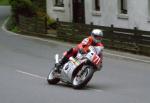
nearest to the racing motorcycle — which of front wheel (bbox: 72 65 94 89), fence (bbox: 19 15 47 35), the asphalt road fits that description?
front wheel (bbox: 72 65 94 89)

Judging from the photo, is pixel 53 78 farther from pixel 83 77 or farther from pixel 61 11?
pixel 61 11

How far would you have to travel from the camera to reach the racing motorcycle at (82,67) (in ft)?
48.8

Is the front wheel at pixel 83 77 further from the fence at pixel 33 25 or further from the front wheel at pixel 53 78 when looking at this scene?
the fence at pixel 33 25

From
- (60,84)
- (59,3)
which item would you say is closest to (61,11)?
(59,3)

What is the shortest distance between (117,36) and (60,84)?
10.4 metres

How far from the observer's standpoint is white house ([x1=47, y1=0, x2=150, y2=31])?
29922 millimetres

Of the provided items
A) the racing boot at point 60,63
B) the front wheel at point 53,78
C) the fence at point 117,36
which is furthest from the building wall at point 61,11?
the racing boot at point 60,63

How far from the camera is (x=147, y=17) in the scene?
29.3 m

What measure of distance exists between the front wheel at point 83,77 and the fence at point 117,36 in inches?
375

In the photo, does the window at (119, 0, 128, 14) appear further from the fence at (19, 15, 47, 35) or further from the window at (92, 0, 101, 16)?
the fence at (19, 15, 47, 35)

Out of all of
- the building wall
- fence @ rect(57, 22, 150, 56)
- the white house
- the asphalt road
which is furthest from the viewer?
the building wall

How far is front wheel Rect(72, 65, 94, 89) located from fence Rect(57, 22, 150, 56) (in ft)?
31.2

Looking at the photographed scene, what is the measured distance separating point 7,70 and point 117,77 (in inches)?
166

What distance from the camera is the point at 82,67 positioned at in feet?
49.2
